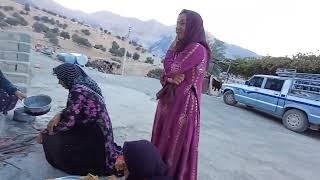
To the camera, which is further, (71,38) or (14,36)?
(71,38)

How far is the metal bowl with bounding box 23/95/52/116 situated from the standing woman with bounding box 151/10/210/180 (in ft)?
7.38

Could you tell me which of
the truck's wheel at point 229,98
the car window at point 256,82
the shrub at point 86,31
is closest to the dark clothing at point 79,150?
the car window at point 256,82

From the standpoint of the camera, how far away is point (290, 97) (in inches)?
454

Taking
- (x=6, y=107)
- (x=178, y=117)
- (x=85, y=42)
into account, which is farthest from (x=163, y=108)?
(x=85, y=42)

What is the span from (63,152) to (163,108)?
3.96 feet

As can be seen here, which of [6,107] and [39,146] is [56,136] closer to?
[39,146]

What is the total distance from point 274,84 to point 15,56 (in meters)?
7.91

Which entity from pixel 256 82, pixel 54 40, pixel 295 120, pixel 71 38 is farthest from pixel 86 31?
pixel 295 120

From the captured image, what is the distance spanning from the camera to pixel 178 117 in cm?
379

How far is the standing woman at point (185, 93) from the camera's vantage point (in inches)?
147

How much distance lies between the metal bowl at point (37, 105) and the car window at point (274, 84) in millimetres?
8329

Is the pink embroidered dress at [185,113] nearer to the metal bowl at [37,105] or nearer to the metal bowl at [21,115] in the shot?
the metal bowl at [37,105]

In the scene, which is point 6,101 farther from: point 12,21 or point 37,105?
point 12,21

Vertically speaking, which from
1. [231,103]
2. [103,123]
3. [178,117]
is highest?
[178,117]
